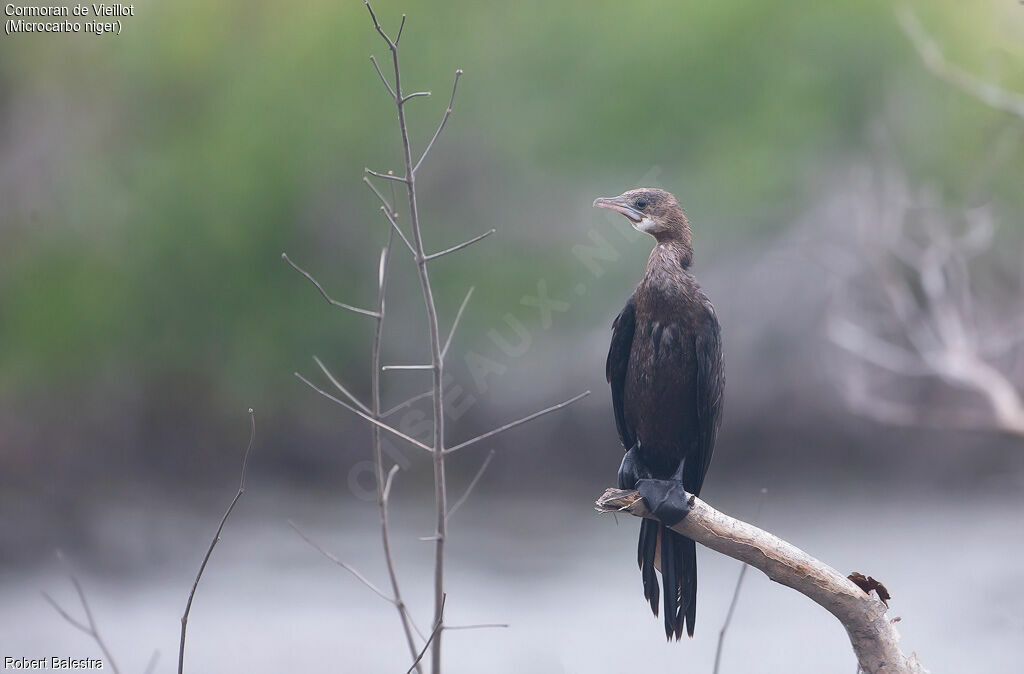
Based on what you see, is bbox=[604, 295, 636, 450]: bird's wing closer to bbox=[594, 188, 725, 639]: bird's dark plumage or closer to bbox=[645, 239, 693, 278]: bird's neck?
bbox=[594, 188, 725, 639]: bird's dark plumage

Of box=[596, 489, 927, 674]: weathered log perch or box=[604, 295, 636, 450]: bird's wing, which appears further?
box=[604, 295, 636, 450]: bird's wing

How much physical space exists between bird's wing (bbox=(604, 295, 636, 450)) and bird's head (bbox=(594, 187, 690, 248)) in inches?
8.2

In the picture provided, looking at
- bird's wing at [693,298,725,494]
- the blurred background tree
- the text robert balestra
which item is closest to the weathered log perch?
bird's wing at [693,298,725,494]

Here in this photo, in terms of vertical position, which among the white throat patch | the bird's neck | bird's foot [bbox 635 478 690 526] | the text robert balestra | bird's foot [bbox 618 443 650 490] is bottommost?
the text robert balestra

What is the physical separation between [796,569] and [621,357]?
1.94 feet

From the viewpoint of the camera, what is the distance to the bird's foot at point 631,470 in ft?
6.86

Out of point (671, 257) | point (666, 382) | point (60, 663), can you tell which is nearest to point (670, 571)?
point (666, 382)

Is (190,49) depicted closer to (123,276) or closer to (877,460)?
(123,276)

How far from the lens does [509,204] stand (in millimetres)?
6203

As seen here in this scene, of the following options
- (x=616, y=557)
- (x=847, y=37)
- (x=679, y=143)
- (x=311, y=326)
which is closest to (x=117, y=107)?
(x=311, y=326)

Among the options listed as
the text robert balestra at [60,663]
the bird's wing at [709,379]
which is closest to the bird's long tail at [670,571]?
the bird's wing at [709,379]

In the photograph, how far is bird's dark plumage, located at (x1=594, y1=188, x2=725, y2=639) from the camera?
1940 mm

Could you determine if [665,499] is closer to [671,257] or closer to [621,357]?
[621,357]

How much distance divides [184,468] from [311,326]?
130 cm
